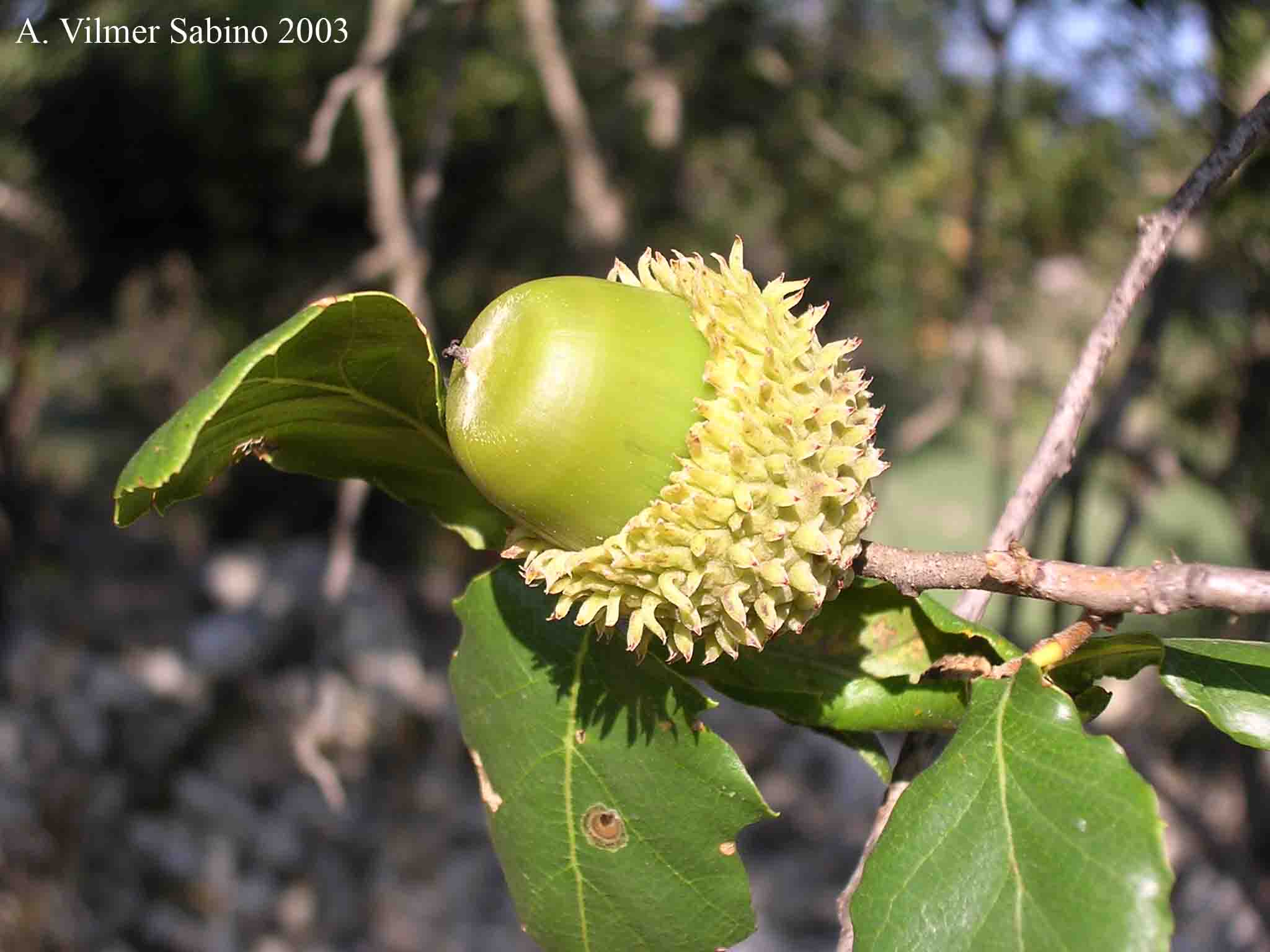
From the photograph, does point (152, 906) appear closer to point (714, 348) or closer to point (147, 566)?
point (147, 566)

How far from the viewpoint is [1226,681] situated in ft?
2.86

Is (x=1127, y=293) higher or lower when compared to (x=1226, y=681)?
higher

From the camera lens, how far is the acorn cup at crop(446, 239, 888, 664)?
2.84 ft

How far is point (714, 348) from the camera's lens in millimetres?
908

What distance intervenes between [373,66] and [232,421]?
110 centimetres

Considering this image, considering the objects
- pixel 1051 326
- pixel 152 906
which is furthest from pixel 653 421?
pixel 1051 326

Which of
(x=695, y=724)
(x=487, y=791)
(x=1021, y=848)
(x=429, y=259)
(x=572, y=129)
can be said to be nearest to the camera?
(x=1021, y=848)

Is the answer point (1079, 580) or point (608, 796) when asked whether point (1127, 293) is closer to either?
point (1079, 580)

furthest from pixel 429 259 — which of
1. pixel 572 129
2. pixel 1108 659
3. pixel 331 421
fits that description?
pixel 1108 659

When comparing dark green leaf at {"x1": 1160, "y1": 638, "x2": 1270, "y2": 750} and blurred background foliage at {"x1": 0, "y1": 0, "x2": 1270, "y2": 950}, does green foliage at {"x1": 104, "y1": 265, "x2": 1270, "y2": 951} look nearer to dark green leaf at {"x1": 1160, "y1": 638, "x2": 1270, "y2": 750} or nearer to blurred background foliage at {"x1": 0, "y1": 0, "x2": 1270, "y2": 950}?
dark green leaf at {"x1": 1160, "y1": 638, "x2": 1270, "y2": 750}

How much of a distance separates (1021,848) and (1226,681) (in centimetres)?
22

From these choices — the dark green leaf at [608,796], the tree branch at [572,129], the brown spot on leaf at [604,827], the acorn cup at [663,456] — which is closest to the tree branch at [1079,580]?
the acorn cup at [663,456]

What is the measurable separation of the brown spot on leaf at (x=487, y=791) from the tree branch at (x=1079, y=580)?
1.29 ft

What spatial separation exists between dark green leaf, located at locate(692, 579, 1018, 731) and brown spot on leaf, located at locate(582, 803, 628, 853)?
0.14m
